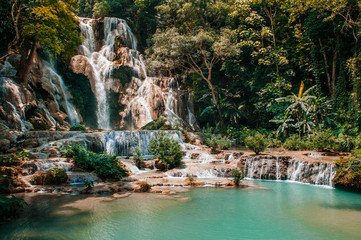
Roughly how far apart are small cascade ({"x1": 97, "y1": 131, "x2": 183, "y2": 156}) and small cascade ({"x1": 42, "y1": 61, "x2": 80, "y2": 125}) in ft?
21.6

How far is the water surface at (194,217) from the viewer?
5.07m

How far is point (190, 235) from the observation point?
5.04 m

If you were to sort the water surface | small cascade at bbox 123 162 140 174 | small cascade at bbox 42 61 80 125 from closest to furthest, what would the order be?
the water surface, small cascade at bbox 123 162 140 174, small cascade at bbox 42 61 80 125

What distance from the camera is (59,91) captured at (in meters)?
19.7

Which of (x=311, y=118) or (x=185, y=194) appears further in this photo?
(x=311, y=118)

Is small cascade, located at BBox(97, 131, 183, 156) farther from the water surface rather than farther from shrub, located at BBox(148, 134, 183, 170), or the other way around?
the water surface

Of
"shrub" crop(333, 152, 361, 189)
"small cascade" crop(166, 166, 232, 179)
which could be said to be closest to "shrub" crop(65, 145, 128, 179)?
"small cascade" crop(166, 166, 232, 179)

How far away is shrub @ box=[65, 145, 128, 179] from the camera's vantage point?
31.7 ft

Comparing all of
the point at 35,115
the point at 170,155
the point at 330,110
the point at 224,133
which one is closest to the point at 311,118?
the point at 330,110

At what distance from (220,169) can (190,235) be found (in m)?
6.24

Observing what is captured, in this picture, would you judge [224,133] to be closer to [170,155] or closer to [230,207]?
[170,155]

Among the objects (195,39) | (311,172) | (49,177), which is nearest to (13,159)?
(49,177)

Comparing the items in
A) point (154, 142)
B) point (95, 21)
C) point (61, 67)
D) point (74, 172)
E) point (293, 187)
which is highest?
point (95, 21)

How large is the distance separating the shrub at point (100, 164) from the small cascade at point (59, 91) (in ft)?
32.8
